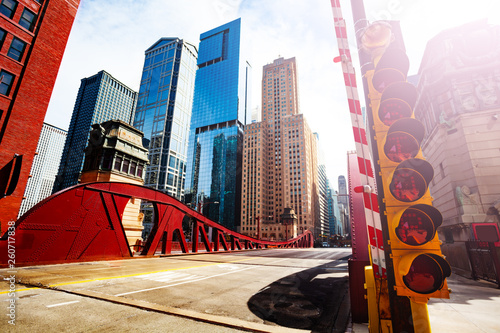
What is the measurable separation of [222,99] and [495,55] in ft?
441

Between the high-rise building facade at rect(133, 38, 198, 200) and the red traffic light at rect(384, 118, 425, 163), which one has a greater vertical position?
the high-rise building facade at rect(133, 38, 198, 200)

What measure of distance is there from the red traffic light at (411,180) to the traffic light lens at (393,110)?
771 millimetres

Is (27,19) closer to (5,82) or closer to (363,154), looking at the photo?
(5,82)

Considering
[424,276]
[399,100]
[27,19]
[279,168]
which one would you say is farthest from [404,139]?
[279,168]

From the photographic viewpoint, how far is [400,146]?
3.13m

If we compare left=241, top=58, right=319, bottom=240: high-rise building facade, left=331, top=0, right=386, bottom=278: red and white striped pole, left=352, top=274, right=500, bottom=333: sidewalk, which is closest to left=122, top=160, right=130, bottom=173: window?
left=331, top=0, right=386, bottom=278: red and white striped pole

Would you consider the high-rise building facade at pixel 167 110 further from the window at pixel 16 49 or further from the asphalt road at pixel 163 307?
the asphalt road at pixel 163 307

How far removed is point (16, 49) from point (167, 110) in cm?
11821

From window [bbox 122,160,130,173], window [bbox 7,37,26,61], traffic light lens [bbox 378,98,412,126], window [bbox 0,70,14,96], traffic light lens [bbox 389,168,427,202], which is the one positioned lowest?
traffic light lens [bbox 389,168,427,202]

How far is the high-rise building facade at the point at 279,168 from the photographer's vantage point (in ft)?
383

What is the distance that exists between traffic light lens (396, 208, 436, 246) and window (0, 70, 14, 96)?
2901 cm

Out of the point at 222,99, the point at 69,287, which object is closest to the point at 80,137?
the point at 222,99

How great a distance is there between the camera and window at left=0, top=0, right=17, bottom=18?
19312 mm

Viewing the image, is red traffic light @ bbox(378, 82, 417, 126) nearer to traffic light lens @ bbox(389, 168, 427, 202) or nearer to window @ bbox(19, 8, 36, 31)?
traffic light lens @ bbox(389, 168, 427, 202)
